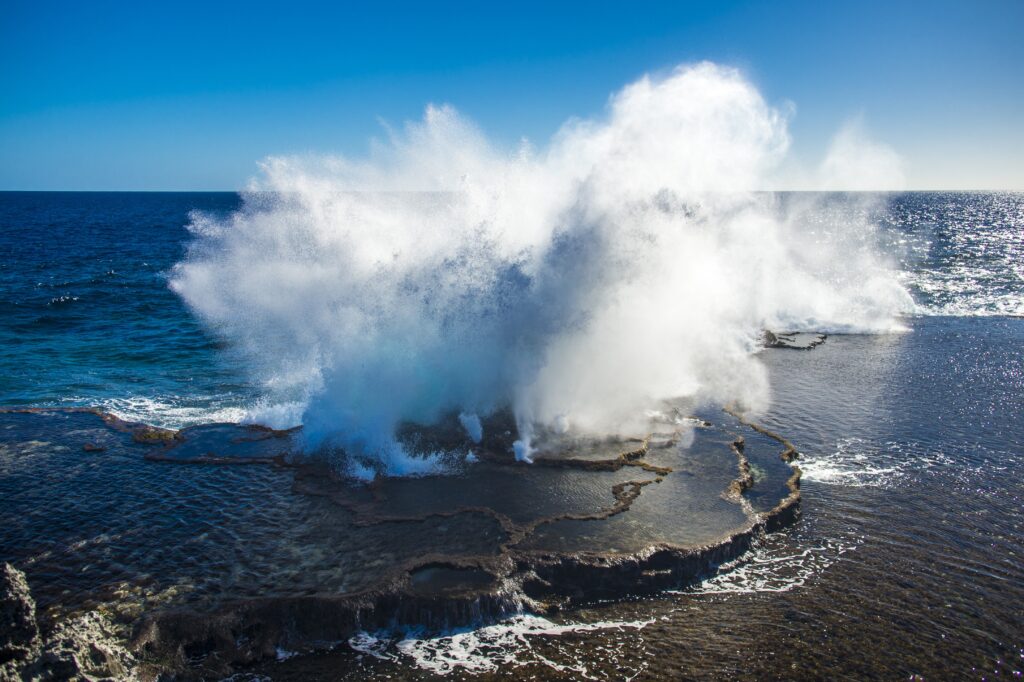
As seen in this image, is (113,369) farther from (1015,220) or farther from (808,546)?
(1015,220)

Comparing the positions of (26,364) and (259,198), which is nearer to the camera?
(26,364)

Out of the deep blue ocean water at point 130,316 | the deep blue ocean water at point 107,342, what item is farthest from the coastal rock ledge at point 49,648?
the deep blue ocean water at point 107,342

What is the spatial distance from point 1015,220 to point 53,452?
463 ft

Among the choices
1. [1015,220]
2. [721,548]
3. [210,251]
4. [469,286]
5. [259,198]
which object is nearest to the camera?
[721,548]

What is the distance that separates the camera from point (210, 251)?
112 ft

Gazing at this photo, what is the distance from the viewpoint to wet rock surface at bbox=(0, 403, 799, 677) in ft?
27.4

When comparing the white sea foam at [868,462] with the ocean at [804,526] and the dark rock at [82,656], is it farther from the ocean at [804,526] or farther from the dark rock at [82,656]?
the dark rock at [82,656]

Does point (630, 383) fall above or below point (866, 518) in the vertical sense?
above

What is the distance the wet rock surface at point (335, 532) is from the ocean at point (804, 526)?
18 cm

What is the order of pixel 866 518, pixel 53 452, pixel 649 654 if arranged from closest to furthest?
pixel 649 654 → pixel 866 518 → pixel 53 452

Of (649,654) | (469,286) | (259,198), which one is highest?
(259,198)

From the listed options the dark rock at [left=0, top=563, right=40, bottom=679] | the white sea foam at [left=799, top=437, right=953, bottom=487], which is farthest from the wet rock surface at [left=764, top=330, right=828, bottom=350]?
the dark rock at [left=0, top=563, right=40, bottom=679]

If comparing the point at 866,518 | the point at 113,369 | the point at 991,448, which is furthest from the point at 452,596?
the point at 113,369

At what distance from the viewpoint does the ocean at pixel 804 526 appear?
796cm
